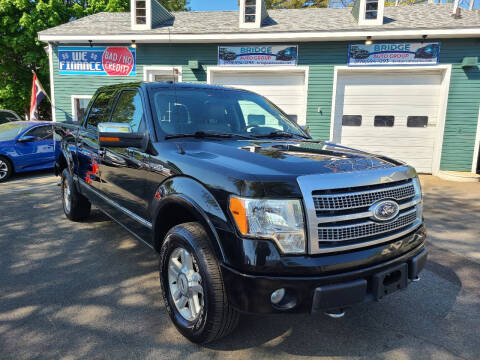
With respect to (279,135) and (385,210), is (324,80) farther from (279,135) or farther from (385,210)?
(385,210)

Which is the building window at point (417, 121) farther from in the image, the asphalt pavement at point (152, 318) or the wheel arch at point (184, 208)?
the wheel arch at point (184, 208)

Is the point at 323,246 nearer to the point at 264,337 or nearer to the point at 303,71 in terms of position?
the point at 264,337

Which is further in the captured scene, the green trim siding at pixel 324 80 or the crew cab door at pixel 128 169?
the green trim siding at pixel 324 80

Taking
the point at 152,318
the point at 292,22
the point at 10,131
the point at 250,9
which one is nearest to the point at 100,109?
the point at 152,318

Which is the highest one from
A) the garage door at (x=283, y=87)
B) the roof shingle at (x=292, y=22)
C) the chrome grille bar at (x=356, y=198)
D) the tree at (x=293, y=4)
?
the tree at (x=293, y=4)

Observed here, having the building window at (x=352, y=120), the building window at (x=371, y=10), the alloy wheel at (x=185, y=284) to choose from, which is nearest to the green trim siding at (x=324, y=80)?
the building window at (x=352, y=120)

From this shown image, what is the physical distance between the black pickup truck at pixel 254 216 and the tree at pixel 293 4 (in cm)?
2559

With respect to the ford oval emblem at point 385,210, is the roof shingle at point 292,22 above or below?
above

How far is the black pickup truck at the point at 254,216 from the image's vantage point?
1881mm

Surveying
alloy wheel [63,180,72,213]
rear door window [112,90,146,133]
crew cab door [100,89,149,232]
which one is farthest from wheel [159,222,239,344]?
alloy wheel [63,180,72,213]

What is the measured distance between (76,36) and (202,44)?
13.5ft

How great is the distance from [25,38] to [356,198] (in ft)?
69.5

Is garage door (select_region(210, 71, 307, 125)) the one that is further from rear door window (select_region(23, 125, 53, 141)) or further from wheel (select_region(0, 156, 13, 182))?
wheel (select_region(0, 156, 13, 182))

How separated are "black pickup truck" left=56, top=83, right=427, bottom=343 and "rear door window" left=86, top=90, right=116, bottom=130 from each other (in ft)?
2.83
